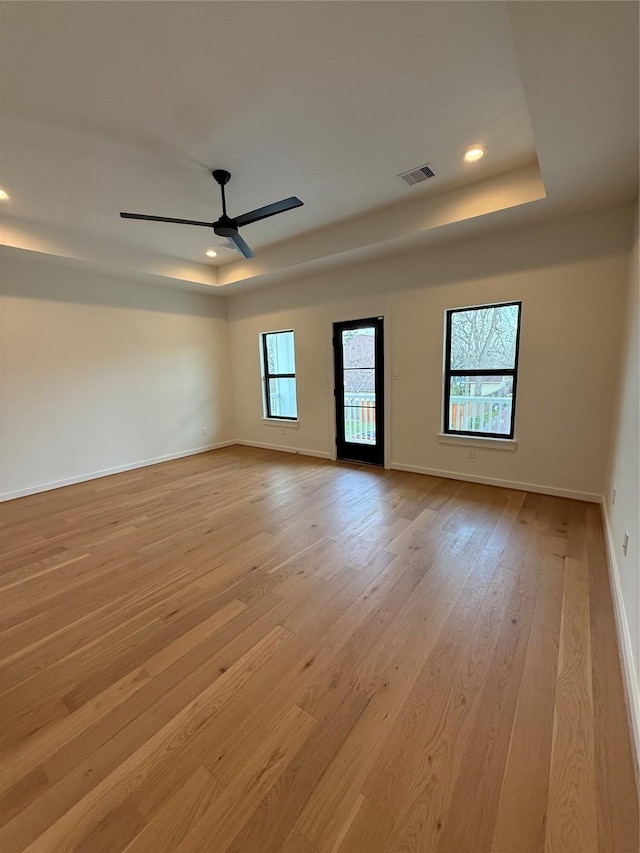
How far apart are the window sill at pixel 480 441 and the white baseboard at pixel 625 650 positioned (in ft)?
4.64

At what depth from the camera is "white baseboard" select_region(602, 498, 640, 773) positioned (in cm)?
127

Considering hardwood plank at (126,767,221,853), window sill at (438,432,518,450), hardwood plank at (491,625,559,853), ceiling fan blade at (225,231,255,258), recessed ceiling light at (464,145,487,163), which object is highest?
recessed ceiling light at (464,145,487,163)

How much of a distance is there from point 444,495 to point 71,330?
198 inches

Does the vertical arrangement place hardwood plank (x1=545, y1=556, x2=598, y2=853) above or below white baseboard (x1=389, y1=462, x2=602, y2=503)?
below

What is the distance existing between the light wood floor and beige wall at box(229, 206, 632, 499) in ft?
2.86

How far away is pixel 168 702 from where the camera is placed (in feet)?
4.80

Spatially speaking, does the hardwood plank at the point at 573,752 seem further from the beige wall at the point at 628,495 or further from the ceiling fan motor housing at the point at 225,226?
the ceiling fan motor housing at the point at 225,226

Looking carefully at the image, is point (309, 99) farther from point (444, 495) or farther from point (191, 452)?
point (191, 452)

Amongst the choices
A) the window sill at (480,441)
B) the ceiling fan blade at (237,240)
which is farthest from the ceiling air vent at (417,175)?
the window sill at (480,441)

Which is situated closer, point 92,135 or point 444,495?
point 92,135

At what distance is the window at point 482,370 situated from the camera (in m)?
3.71

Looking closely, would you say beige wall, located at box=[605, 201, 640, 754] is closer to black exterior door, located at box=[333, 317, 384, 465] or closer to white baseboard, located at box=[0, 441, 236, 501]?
black exterior door, located at box=[333, 317, 384, 465]

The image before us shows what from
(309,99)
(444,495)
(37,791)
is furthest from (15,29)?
(444,495)

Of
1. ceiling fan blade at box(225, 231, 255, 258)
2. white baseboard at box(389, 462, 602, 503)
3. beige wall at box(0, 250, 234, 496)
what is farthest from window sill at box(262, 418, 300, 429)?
ceiling fan blade at box(225, 231, 255, 258)
